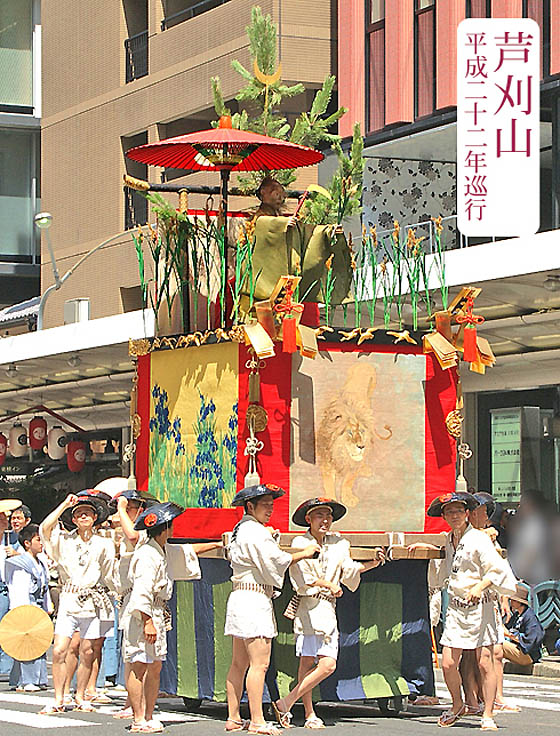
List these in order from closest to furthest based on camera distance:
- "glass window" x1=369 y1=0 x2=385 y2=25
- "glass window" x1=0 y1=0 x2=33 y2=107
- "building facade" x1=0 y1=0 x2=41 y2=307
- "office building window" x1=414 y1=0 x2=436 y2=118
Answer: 1. "office building window" x1=414 y1=0 x2=436 y2=118
2. "glass window" x1=369 y1=0 x2=385 y2=25
3. "building facade" x1=0 y1=0 x2=41 y2=307
4. "glass window" x1=0 y1=0 x2=33 y2=107

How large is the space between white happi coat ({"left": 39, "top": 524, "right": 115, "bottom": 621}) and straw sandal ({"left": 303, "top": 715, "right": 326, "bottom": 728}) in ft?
7.36

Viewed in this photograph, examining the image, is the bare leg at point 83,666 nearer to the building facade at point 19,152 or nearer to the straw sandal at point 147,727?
the straw sandal at point 147,727

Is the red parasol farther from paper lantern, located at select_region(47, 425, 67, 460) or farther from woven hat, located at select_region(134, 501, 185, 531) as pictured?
paper lantern, located at select_region(47, 425, 67, 460)

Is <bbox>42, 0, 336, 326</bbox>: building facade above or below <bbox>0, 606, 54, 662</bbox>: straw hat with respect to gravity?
above

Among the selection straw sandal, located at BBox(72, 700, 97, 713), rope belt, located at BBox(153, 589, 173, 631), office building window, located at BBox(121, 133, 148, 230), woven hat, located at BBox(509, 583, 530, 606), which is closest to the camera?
rope belt, located at BBox(153, 589, 173, 631)

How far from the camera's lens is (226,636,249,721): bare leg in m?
12.1

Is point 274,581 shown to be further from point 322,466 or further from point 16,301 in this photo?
point 16,301

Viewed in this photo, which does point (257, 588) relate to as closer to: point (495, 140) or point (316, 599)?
point (316, 599)

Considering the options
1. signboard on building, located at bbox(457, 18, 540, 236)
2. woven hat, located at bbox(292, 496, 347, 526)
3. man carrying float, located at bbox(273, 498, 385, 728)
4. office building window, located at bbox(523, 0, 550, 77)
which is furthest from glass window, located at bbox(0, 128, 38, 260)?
man carrying float, located at bbox(273, 498, 385, 728)

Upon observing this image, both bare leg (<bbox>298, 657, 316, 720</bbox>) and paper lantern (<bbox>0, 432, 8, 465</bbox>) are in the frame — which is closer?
bare leg (<bbox>298, 657, 316, 720</bbox>)

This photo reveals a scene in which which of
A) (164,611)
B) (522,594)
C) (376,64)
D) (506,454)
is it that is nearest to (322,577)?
(164,611)

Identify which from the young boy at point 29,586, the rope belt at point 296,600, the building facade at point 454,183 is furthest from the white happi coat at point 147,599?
the building facade at point 454,183

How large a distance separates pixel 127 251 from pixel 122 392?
974 centimetres

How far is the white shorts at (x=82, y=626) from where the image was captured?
44.9ft
